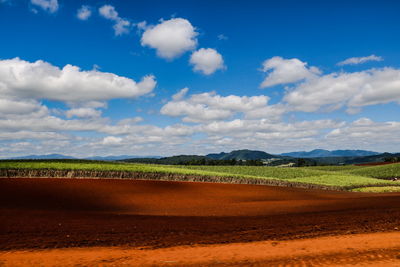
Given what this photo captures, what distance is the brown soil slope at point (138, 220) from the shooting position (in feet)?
43.1

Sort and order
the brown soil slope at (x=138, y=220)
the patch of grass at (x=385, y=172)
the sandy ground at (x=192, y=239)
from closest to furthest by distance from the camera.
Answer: the sandy ground at (x=192, y=239), the brown soil slope at (x=138, y=220), the patch of grass at (x=385, y=172)

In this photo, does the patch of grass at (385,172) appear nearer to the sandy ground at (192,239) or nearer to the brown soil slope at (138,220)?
the brown soil slope at (138,220)

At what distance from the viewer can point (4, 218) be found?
17031 mm

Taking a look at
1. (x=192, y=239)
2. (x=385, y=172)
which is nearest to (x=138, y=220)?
(x=192, y=239)

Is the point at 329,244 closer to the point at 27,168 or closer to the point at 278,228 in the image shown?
the point at 278,228

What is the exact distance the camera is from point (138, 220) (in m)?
17.8

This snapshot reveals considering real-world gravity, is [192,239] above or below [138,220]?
A: above

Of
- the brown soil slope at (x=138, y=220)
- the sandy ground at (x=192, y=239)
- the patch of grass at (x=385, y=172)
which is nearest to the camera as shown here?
the sandy ground at (x=192, y=239)

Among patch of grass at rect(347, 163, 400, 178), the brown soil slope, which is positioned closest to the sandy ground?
the brown soil slope

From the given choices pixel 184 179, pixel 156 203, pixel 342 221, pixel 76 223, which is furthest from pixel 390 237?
pixel 184 179

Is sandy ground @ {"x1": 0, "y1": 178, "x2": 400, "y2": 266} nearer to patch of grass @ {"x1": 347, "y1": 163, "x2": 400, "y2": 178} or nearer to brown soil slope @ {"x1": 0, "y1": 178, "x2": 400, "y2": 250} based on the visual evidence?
brown soil slope @ {"x1": 0, "y1": 178, "x2": 400, "y2": 250}

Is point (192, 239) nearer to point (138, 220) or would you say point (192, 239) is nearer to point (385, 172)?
point (138, 220)

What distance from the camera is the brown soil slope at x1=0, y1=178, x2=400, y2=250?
43.1ft

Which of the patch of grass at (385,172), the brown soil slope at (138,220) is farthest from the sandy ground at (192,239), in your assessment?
the patch of grass at (385,172)
